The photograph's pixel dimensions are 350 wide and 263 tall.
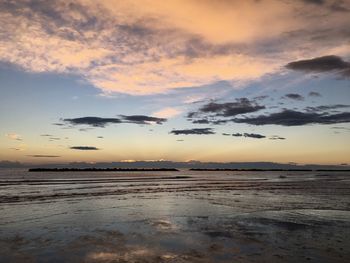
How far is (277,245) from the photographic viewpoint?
1354 cm

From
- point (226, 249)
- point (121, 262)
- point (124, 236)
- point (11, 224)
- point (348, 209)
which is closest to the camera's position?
point (121, 262)

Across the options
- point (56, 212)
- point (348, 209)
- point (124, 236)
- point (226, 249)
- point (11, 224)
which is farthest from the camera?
point (348, 209)

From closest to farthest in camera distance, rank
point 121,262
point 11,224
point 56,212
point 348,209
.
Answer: point 121,262, point 11,224, point 56,212, point 348,209

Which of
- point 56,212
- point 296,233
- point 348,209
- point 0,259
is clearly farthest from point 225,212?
point 0,259

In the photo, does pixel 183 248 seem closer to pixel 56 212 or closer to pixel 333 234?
pixel 333 234

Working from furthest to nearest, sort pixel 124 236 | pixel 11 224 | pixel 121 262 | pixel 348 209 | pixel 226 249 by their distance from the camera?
pixel 348 209
pixel 11 224
pixel 124 236
pixel 226 249
pixel 121 262

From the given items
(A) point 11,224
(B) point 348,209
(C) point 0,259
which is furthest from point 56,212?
(B) point 348,209

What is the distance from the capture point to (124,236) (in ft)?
49.6

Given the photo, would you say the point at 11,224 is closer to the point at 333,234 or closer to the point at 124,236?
the point at 124,236

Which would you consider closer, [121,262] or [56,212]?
[121,262]

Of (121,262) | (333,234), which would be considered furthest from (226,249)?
(333,234)

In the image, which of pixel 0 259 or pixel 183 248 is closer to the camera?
pixel 0 259

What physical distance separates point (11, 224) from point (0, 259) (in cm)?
685

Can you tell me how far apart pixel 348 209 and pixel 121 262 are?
62.8 ft
